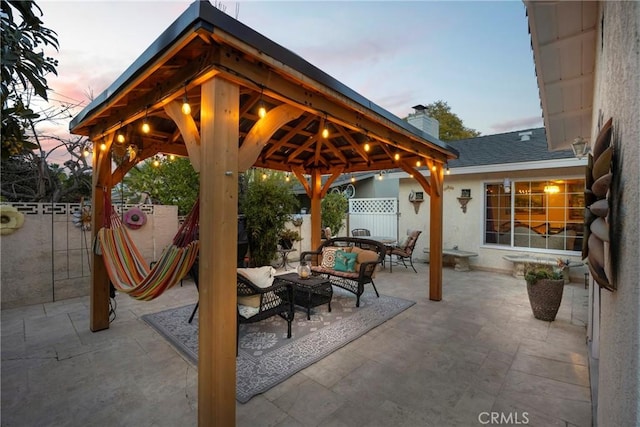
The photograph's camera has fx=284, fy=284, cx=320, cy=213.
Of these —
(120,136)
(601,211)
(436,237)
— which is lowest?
(436,237)

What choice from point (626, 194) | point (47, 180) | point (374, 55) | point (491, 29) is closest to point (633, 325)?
point (626, 194)

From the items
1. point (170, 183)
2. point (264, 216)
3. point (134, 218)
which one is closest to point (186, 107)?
point (134, 218)

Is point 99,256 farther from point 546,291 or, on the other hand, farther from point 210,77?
point 546,291

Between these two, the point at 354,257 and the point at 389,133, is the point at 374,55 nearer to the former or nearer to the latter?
the point at 389,133

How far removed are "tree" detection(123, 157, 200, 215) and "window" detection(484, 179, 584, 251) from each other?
7897mm

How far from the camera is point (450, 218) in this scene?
7887 millimetres

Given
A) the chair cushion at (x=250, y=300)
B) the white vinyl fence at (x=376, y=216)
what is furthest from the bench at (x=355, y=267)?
the white vinyl fence at (x=376, y=216)

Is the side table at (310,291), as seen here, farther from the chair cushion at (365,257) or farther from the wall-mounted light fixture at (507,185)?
the wall-mounted light fixture at (507,185)

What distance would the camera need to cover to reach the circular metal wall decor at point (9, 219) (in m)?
4.24

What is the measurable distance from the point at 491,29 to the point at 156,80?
20.6 ft

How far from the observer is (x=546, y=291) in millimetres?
3926

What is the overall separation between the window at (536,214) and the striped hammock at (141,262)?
24.2 feet

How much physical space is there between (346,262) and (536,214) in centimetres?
502

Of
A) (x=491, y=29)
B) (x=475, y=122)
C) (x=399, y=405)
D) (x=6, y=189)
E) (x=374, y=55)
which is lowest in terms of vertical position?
(x=399, y=405)
